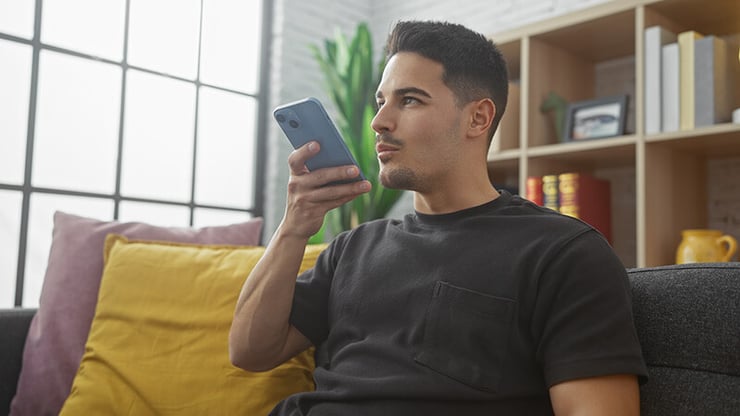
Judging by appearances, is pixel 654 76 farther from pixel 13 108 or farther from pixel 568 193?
pixel 13 108

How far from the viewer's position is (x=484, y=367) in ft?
3.30

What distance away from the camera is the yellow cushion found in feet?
4.42

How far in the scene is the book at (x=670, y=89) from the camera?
86.4 inches

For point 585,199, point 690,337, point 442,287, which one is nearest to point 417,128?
point 442,287

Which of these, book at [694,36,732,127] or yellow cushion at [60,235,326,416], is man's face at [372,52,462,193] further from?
book at [694,36,732,127]

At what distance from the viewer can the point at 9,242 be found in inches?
105

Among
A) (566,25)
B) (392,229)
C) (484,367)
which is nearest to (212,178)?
(566,25)

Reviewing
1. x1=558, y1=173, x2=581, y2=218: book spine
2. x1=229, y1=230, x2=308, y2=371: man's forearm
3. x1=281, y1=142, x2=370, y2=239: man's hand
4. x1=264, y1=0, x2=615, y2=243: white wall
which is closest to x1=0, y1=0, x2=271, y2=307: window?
x1=264, y1=0, x2=615, y2=243: white wall

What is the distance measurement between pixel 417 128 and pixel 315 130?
0.62 ft

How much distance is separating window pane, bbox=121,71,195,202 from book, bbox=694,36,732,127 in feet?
7.08

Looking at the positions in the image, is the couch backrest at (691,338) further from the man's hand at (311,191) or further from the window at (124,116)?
the window at (124,116)

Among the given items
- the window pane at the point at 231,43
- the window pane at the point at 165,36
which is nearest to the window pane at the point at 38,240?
the window pane at the point at 165,36

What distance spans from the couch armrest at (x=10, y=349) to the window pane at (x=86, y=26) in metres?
1.57

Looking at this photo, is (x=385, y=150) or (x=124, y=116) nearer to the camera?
(x=385, y=150)
